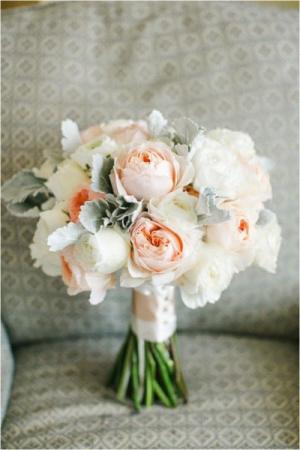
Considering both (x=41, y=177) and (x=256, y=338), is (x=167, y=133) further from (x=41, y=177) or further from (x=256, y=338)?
(x=256, y=338)

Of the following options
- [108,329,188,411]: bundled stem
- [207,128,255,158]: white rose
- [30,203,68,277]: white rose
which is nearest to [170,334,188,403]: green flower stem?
[108,329,188,411]: bundled stem

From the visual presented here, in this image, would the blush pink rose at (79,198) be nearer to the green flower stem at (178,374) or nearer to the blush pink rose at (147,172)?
the blush pink rose at (147,172)

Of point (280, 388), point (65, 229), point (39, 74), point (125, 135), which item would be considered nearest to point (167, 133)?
point (125, 135)

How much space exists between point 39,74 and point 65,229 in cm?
43

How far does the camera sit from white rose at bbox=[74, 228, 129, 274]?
777mm

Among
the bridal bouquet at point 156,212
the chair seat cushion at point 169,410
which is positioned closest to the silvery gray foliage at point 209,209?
the bridal bouquet at point 156,212

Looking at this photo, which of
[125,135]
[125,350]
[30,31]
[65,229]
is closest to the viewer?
[65,229]

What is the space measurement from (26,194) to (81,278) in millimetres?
188

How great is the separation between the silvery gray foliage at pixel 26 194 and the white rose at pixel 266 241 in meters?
A: 0.32

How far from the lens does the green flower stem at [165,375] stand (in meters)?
0.99

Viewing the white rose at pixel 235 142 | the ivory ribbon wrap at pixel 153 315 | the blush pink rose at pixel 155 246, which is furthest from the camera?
the ivory ribbon wrap at pixel 153 315

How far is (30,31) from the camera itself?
1122 millimetres

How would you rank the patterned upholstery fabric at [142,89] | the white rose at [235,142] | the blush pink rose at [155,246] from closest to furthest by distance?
the blush pink rose at [155,246] → the white rose at [235,142] → the patterned upholstery fabric at [142,89]

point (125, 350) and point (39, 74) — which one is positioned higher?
point (39, 74)
